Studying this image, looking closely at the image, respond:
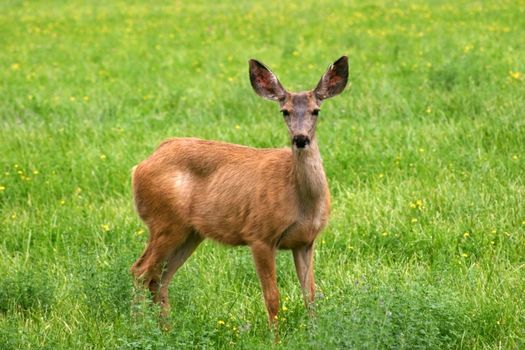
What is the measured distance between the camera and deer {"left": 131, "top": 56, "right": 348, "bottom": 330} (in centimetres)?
541

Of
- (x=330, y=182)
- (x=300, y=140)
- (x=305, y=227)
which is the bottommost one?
(x=330, y=182)

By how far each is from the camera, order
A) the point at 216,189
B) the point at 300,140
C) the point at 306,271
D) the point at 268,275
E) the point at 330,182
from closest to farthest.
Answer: the point at 300,140 → the point at 268,275 → the point at 306,271 → the point at 216,189 → the point at 330,182

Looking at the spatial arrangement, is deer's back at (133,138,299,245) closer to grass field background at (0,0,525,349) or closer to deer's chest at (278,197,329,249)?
deer's chest at (278,197,329,249)

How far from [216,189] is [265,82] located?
0.73 metres

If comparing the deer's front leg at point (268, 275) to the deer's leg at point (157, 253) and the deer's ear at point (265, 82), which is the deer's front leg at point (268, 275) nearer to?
the deer's leg at point (157, 253)

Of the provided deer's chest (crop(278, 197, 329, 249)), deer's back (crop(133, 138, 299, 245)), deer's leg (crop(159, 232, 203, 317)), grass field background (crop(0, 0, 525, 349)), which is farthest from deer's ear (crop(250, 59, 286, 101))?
grass field background (crop(0, 0, 525, 349))

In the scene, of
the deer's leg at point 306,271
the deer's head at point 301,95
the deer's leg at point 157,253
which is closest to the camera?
the deer's head at point 301,95

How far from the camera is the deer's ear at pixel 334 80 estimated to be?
5.57 meters

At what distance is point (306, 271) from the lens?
18.4 ft

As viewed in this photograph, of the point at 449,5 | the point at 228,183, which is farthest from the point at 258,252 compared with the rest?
the point at 449,5

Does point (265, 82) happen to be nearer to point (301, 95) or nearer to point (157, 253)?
point (301, 95)

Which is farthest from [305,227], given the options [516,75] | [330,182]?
[516,75]

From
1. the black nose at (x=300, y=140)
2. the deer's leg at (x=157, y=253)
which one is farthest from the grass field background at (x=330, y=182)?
the black nose at (x=300, y=140)

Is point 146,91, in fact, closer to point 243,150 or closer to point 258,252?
point 243,150
